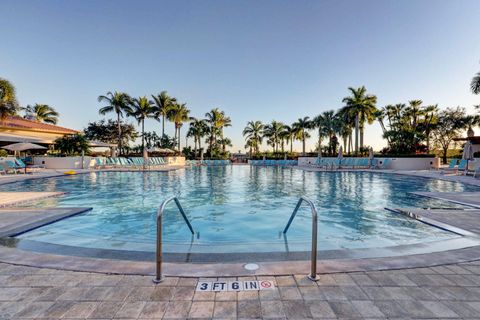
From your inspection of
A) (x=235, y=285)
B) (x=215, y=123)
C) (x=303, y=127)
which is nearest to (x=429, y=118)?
(x=303, y=127)

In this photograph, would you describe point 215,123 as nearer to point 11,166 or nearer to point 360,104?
point 360,104

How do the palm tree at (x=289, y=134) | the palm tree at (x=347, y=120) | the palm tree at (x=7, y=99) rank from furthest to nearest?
the palm tree at (x=289, y=134) → the palm tree at (x=347, y=120) → the palm tree at (x=7, y=99)

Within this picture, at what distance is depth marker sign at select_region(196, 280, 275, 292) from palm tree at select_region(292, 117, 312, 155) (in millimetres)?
42051

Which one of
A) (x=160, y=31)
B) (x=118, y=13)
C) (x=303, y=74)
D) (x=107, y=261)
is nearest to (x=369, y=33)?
(x=303, y=74)

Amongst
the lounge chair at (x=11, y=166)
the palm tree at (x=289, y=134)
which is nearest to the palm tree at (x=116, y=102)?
the lounge chair at (x=11, y=166)

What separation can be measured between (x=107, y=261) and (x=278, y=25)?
687 inches

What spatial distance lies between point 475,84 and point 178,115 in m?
33.0

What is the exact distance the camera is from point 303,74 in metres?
24.1

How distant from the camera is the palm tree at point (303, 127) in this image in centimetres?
4366

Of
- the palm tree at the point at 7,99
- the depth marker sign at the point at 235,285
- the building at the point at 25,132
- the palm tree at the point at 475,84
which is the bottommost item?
the depth marker sign at the point at 235,285

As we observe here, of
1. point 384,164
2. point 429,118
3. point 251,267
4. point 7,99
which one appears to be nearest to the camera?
point 251,267

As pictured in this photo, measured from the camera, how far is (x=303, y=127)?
145ft

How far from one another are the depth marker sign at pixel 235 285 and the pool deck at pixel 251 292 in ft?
0.26

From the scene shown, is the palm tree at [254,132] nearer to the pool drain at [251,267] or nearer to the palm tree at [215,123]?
the palm tree at [215,123]
